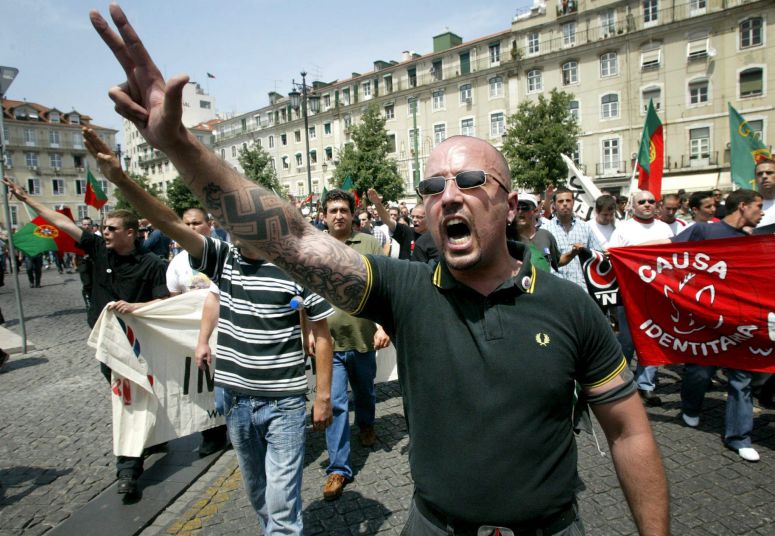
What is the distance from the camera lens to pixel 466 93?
1923 inches

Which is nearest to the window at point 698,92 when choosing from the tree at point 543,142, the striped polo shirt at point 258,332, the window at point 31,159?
the tree at point 543,142

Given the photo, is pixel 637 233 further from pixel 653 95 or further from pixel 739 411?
pixel 653 95

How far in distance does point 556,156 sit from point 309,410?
105 ft

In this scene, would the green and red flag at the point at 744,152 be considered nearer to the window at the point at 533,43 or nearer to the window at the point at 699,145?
the window at the point at 699,145

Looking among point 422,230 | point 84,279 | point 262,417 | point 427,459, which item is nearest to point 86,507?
point 262,417

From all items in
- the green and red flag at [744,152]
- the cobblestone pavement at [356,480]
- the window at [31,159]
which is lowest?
the cobblestone pavement at [356,480]

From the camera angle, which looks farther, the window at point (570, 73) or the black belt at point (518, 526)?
the window at point (570, 73)

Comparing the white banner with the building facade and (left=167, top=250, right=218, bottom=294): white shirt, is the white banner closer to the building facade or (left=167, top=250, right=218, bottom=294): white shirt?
(left=167, top=250, right=218, bottom=294): white shirt

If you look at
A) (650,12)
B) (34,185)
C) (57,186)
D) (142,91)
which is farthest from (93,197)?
(57,186)

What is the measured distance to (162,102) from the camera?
54.4 inches

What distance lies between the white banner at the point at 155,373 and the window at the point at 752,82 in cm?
4045

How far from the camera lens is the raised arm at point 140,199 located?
2.36 m

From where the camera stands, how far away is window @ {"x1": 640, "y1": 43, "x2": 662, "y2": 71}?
3781cm

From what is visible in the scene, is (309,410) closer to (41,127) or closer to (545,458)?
(545,458)
